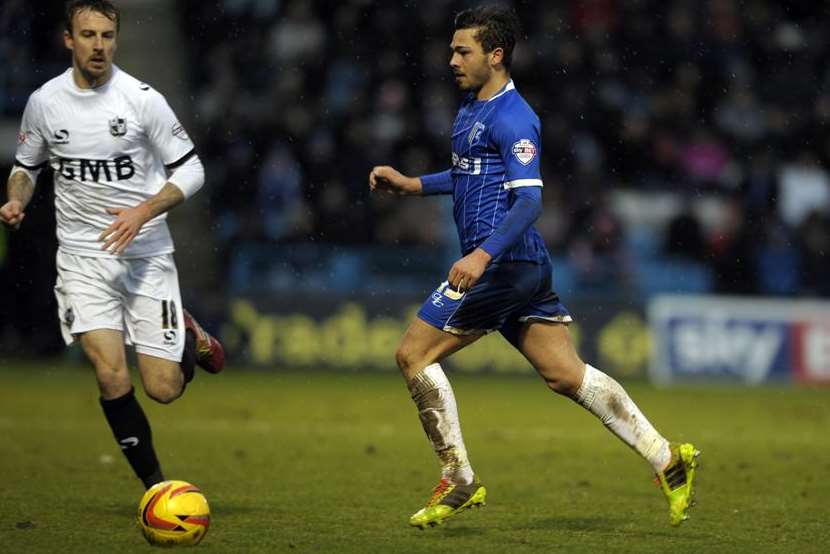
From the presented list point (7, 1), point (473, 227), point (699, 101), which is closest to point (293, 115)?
point (7, 1)

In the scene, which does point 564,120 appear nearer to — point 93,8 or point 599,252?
point 599,252

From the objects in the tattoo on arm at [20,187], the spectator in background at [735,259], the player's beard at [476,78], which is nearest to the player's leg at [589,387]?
the player's beard at [476,78]

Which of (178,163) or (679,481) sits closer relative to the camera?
(679,481)

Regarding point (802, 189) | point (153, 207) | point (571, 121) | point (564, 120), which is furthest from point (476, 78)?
point (802, 189)

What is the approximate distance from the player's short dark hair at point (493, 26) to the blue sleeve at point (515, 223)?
0.72 m

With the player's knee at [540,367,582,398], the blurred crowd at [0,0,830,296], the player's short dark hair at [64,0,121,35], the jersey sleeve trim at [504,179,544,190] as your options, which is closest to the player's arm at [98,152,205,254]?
the player's short dark hair at [64,0,121,35]

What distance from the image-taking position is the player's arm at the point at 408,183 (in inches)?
301

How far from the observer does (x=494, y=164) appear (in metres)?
7.08

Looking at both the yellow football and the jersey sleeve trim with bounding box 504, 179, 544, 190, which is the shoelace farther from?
the jersey sleeve trim with bounding box 504, 179, 544, 190

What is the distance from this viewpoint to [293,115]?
64.2ft

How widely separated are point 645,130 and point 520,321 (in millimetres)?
13375

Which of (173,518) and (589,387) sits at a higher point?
(589,387)

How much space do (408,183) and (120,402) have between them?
1.83 m

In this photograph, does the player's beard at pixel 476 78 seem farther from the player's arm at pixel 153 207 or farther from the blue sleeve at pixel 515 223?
the player's arm at pixel 153 207
